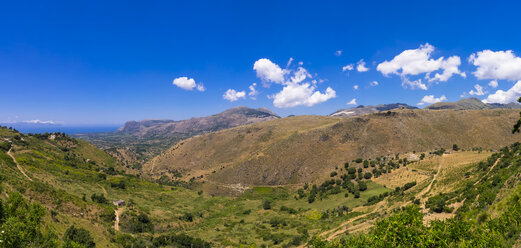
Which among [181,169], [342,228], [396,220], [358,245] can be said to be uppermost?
[396,220]

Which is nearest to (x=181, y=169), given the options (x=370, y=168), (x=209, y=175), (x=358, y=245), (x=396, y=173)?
(x=209, y=175)

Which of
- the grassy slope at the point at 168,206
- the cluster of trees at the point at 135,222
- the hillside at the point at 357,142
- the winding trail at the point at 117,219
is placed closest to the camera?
the grassy slope at the point at 168,206

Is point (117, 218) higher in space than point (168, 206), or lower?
higher

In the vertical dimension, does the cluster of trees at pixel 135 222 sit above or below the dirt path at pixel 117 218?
below

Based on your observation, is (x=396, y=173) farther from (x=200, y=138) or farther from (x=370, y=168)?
(x=200, y=138)

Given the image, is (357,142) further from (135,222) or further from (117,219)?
(117,219)

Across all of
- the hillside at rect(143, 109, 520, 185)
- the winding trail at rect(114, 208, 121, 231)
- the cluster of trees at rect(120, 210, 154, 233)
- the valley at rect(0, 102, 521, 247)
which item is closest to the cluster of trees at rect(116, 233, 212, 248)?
the valley at rect(0, 102, 521, 247)

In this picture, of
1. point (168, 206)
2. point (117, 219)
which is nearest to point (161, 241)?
point (117, 219)

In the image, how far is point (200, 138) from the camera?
183m

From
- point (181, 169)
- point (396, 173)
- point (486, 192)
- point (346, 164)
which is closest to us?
point (486, 192)

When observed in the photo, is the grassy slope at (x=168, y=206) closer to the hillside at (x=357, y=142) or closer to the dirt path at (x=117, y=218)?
the dirt path at (x=117, y=218)

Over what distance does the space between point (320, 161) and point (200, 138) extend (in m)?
110

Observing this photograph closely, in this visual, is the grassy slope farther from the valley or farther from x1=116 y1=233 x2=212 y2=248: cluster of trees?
x1=116 y1=233 x2=212 y2=248: cluster of trees

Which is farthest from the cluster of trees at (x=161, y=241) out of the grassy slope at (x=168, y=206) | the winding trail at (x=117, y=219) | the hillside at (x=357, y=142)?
the hillside at (x=357, y=142)
